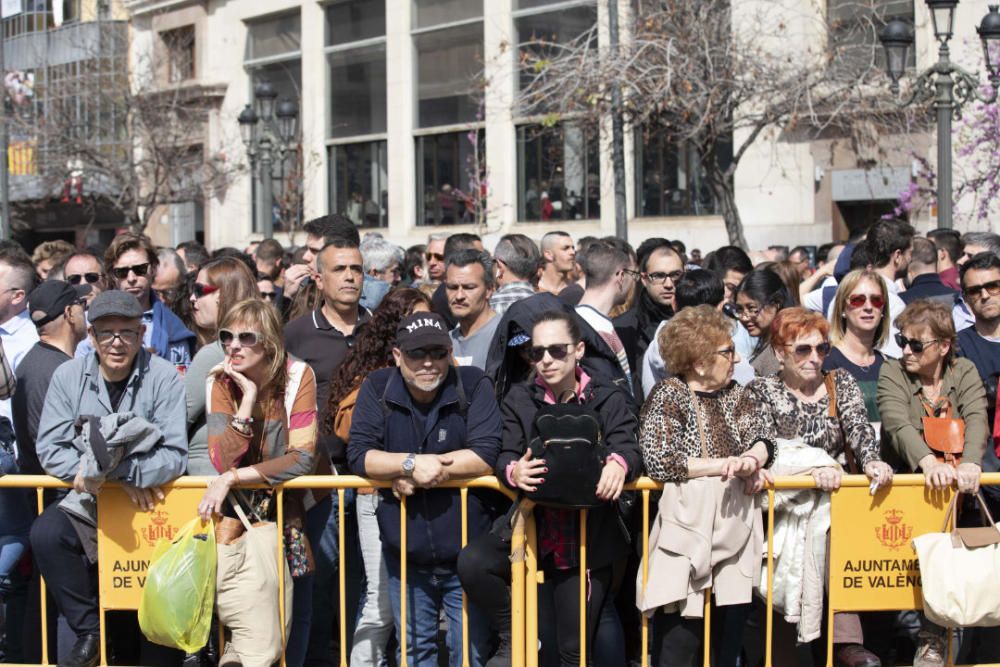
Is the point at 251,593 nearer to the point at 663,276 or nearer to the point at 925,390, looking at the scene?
the point at 925,390

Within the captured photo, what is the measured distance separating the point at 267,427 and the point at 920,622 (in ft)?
10.00

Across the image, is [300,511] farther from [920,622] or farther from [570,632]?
[920,622]

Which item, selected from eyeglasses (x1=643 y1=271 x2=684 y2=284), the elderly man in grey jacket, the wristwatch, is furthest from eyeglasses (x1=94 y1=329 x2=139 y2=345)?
eyeglasses (x1=643 y1=271 x2=684 y2=284)

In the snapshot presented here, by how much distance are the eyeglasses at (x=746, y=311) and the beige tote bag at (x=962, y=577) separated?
A: 7.10 feet

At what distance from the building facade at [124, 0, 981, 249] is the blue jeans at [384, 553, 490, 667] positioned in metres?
16.0

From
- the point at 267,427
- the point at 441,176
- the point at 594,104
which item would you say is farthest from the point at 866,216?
the point at 267,427

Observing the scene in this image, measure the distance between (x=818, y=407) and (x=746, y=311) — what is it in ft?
5.36

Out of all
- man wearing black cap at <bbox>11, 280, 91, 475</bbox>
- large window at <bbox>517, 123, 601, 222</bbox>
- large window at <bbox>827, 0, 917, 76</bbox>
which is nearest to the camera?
man wearing black cap at <bbox>11, 280, 91, 475</bbox>

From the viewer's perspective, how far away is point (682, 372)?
17.8ft

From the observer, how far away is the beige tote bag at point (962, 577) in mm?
5027

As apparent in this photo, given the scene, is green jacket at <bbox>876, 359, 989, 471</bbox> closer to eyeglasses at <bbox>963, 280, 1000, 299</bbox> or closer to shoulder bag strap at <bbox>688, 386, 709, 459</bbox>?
eyeglasses at <bbox>963, 280, 1000, 299</bbox>

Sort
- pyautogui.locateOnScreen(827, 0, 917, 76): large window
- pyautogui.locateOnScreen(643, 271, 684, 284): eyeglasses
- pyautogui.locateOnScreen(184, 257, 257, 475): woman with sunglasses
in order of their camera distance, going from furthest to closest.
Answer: pyautogui.locateOnScreen(827, 0, 917, 76): large window
pyautogui.locateOnScreen(643, 271, 684, 284): eyeglasses
pyautogui.locateOnScreen(184, 257, 257, 475): woman with sunglasses

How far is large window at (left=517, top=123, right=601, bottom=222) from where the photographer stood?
1035 inches

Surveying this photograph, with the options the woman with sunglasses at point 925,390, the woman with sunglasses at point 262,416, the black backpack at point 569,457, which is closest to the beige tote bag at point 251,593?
the woman with sunglasses at point 262,416
